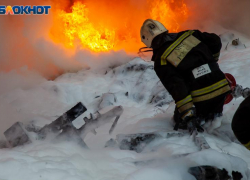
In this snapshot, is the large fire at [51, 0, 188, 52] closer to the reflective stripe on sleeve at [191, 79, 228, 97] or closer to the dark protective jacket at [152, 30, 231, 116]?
the dark protective jacket at [152, 30, 231, 116]

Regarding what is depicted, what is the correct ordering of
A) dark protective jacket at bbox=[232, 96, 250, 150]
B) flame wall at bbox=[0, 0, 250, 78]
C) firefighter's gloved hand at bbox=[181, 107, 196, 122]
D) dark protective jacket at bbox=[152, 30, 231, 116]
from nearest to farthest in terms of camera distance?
dark protective jacket at bbox=[232, 96, 250, 150] < firefighter's gloved hand at bbox=[181, 107, 196, 122] < dark protective jacket at bbox=[152, 30, 231, 116] < flame wall at bbox=[0, 0, 250, 78]

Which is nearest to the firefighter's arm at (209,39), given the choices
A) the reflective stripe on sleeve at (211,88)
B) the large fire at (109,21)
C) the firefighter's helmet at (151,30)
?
the firefighter's helmet at (151,30)

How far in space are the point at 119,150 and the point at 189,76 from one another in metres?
1.27

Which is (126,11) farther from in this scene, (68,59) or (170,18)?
(68,59)

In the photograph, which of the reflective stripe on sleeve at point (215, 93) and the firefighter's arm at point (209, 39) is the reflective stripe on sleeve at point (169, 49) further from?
the reflective stripe on sleeve at point (215, 93)

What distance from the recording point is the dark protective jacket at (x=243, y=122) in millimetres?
1782

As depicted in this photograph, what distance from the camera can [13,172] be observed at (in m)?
1.81

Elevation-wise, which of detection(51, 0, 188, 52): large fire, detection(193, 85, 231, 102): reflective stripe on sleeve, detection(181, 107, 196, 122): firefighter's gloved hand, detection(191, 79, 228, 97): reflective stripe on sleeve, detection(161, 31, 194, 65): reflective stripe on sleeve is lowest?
detection(181, 107, 196, 122): firefighter's gloved hand

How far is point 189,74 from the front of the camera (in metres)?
3.15

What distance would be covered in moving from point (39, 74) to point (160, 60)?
207 inches

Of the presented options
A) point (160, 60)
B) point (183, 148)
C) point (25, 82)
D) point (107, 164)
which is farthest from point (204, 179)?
point (25, 82)

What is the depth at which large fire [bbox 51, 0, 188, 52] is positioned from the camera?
29.8ft

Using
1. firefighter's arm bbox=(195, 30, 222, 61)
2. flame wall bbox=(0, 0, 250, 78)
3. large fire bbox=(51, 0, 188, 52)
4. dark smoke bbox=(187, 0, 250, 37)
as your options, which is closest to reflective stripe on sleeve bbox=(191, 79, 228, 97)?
firefighter's arm bbox=(195, 30, 222, 61)

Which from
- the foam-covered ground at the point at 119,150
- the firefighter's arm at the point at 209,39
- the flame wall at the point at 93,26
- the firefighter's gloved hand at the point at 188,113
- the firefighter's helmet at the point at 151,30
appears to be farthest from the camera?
the flame wall at the point at 93,26
